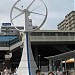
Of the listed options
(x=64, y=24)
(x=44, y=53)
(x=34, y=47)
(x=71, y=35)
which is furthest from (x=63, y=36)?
(x=64, y=24)

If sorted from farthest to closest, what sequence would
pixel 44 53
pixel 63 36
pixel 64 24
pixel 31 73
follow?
pixel 64 24
pixel 44 53
pixel 63 36
pixel 31 73

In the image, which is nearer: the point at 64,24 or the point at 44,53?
the point at 44,53

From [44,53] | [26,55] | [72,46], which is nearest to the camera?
[26,55]

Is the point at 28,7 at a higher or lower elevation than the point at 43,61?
higher

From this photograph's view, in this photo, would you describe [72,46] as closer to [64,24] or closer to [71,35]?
[71,35]

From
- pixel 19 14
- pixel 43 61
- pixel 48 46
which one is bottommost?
pixel 43 61

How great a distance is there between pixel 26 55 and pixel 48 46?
53.1 metres

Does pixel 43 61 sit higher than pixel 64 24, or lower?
lower

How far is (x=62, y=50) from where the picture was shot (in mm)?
83188

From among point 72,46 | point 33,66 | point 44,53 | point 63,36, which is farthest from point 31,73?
point 44,53

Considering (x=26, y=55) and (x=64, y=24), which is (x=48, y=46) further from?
(x=64, y=24)

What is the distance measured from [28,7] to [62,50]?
176 feet

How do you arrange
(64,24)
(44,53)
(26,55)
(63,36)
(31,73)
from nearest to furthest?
(31,73)
(26,55)
(63,36)
(44,53)
(64,24)

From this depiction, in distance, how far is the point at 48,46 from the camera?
83250 millimetres
